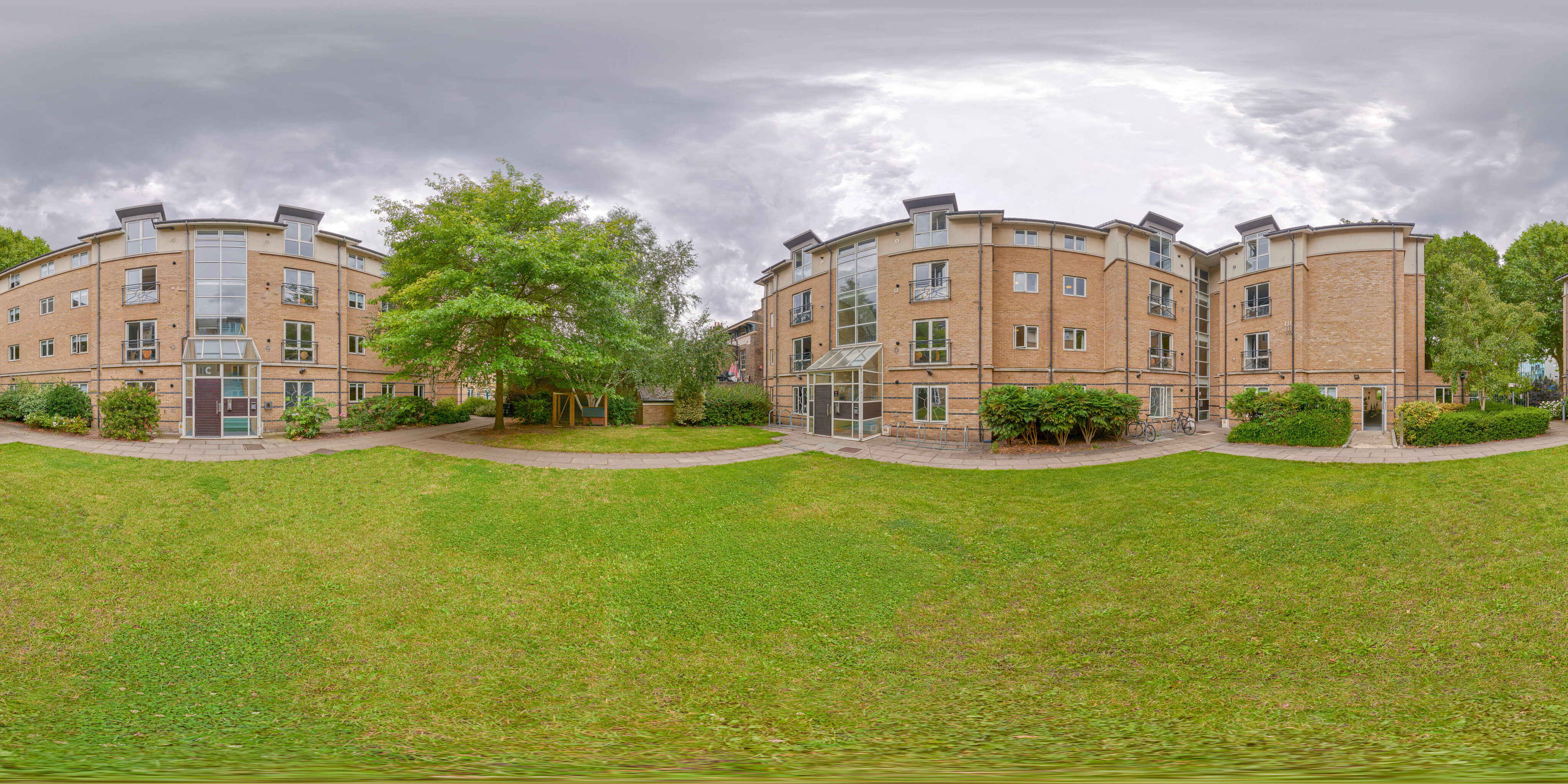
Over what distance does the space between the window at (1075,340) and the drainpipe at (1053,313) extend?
1.47ft

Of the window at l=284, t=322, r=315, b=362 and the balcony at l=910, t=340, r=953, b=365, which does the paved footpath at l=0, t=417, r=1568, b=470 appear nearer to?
the balcony at l=910, t=340, r=953, b=365

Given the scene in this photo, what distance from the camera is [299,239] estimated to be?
25656 millimetres

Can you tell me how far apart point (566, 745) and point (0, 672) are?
206 inches

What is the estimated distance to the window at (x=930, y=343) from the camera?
962 inches

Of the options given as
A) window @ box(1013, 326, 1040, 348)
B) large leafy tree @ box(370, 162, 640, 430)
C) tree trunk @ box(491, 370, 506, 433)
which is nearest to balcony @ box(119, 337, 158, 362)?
large leafy tree @ box(370, 162, 640, 430)

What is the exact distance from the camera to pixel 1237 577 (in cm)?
727

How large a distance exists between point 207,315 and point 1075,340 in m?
34.6

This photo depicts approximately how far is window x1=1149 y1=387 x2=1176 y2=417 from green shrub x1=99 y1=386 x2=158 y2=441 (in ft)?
121

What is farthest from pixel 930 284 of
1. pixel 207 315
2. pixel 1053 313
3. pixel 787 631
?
pixel 207 315

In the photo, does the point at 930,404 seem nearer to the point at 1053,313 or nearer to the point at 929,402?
the point at 929,402

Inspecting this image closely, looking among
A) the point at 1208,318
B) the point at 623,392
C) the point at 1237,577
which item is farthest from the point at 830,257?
the point at 1237,577

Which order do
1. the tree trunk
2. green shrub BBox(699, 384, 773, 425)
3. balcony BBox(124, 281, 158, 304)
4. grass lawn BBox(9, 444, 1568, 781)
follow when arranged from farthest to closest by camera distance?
green shrub BBox(699, 384, 773, 425) → balcony BBox(124, 281, 158, 304) → the tree trunk → grass lawn BBox(9, 444, 1568, 781)

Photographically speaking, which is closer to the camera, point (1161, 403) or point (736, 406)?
point (1161, 403)

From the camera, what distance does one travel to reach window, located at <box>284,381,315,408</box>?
82.4 feet
